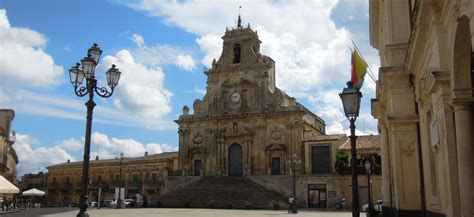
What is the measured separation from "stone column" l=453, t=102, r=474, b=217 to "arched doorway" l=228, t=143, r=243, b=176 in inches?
1894

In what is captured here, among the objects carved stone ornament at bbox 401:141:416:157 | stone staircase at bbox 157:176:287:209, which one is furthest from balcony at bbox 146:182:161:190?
carved stone ornament at bbox 401:141:416:157

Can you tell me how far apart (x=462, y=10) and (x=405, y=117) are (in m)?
8.20

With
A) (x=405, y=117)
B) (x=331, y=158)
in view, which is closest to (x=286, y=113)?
(x=331, y=158)

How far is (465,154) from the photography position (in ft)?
24.3

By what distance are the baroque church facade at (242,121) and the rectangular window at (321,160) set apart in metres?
1.51

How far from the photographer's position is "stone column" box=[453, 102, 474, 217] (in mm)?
7430

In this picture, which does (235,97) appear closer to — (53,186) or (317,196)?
(317,196)

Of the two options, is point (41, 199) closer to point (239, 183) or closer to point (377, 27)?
point (239, 183)

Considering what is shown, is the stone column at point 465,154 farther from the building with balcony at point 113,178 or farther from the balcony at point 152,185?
the balcony at point 152,185

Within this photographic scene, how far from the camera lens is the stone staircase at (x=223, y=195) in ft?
156

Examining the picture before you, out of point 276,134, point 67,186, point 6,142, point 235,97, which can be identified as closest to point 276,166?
point 276,134

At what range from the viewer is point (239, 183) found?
→ 51594mm

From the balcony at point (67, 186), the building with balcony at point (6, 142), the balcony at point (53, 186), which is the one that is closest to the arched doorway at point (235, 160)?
the building with balcony at point (6, 142)

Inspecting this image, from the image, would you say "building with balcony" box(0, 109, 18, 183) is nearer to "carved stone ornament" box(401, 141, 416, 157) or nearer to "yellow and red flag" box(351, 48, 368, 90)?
"yellow and red flag" box(351, 48, 368, 90)
